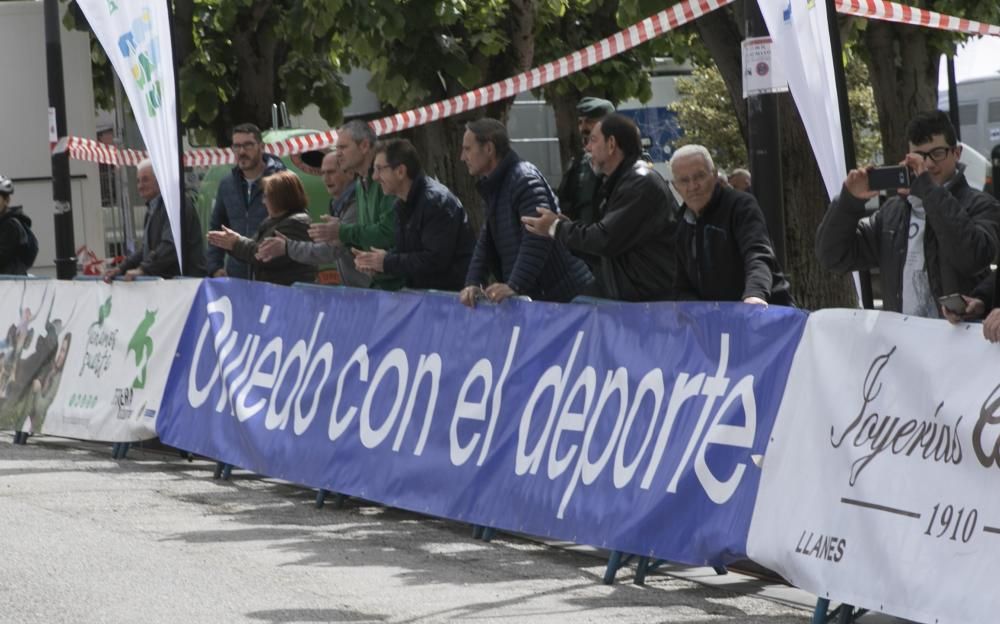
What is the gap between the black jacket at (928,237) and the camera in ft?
23.1

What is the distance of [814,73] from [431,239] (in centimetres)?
265

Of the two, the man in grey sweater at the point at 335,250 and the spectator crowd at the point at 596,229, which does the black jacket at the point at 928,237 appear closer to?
the spectator crowd at the point at 596,229

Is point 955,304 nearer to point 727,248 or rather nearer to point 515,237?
point 727,248

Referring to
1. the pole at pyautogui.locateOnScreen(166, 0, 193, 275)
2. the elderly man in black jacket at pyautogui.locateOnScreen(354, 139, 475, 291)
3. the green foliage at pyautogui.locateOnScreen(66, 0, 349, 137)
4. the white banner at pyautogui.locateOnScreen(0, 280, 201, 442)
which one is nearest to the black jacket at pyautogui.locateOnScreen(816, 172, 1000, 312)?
the elderly man in black jacket at pyautogui.locateOnScreen(354, 139, 475, 291)

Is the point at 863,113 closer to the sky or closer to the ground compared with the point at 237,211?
closer to the sky

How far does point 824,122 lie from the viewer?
847 centimetres

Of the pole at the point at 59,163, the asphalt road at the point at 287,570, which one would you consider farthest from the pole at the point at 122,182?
the asphalt road at the point at 287,570

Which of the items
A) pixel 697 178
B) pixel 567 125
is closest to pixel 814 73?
pixel 697 178

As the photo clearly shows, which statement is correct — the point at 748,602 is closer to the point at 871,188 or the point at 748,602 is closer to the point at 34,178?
the point at 871,188

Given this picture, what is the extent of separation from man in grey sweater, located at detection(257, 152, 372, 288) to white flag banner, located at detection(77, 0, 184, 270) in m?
1.82

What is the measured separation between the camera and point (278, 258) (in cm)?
1184

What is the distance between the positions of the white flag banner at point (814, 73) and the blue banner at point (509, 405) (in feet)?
3.97

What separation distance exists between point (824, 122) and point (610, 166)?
1.11 metres

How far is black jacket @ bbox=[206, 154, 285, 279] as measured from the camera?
1267 cm
